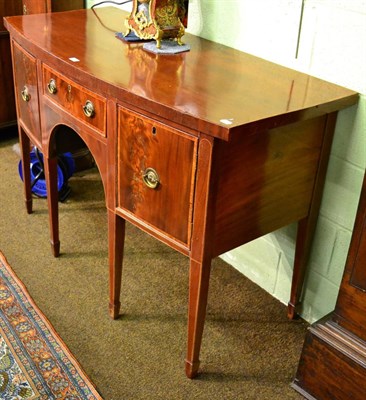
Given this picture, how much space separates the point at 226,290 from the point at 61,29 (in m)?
1.05

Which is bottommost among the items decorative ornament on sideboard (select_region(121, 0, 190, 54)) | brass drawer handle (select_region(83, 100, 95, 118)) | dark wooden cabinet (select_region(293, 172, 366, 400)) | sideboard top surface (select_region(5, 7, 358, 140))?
dark wooden cabinet (select_region(293, 172, 366, 400))

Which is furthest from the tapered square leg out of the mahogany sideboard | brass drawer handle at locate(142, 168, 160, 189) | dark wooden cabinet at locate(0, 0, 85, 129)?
dark wooden cabinet at locate(0, 0, 85, 129)

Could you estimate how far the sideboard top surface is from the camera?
1.24 meters

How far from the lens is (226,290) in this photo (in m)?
1.94

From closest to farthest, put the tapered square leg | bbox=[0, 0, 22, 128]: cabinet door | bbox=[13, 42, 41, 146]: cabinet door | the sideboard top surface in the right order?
the sideboard top surface < the tapered square leg < bbox=[13, 42, 41, 146]: cabinet door < bbox=[0, 0, 22, 128]: cabinet door

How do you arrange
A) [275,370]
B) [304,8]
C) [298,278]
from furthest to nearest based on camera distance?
[298,278]
[275,370]
[304,8]

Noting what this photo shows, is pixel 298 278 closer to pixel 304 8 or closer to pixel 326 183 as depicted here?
pixel 326 183

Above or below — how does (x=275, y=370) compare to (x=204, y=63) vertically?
below

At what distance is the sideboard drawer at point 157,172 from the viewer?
1300 mm

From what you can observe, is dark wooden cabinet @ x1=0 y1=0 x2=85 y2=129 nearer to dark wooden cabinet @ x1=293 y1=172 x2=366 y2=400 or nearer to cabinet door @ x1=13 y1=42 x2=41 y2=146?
cabinet door @ x1=13 y1=42 x2=41 y2=146

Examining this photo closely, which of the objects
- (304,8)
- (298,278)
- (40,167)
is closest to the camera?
(304,8)

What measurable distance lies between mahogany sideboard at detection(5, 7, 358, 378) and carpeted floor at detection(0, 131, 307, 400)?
0.10 m

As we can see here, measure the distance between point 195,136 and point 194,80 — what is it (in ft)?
0.87

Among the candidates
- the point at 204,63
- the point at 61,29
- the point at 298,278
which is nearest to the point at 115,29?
the point at 61,29
